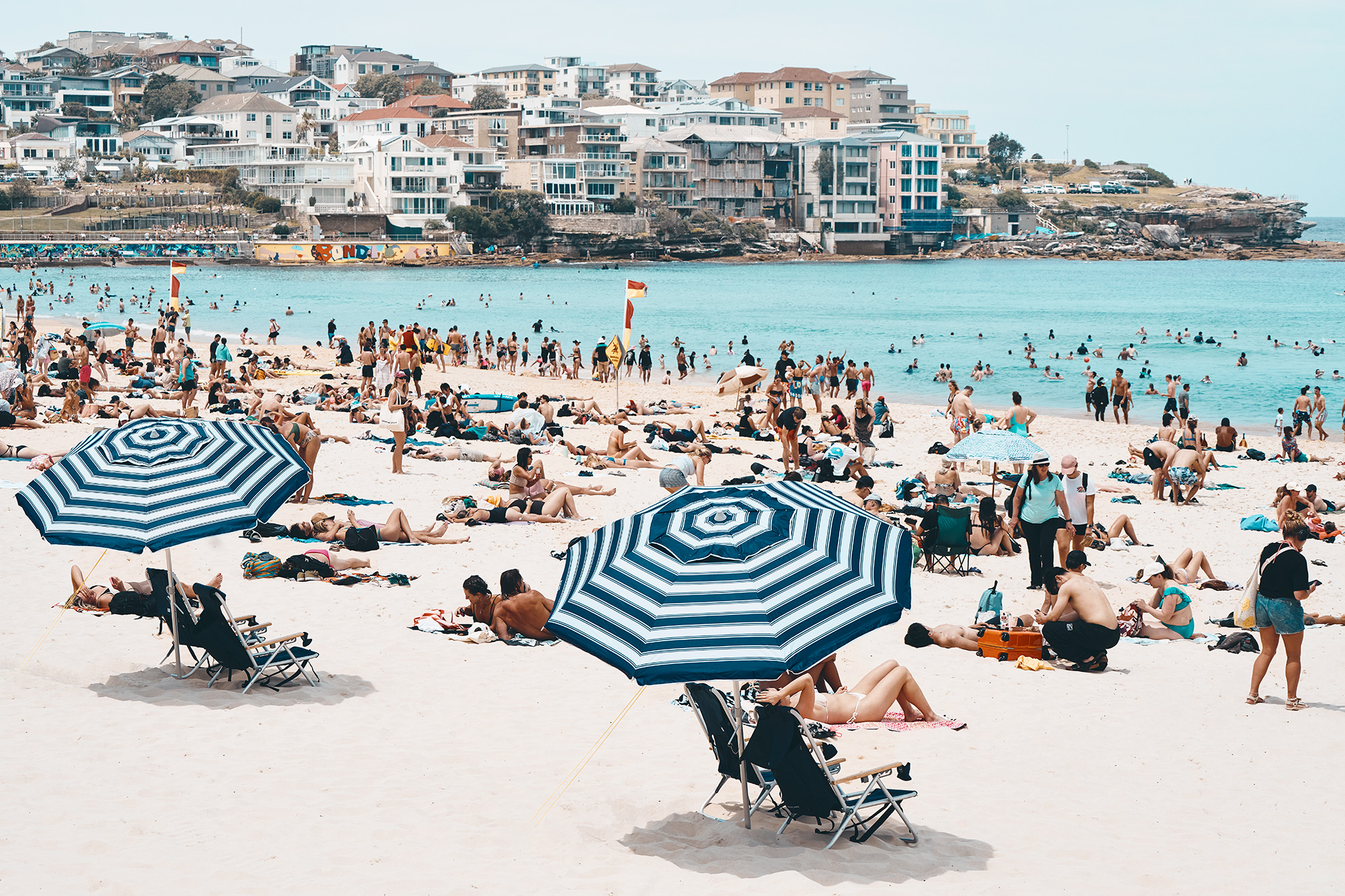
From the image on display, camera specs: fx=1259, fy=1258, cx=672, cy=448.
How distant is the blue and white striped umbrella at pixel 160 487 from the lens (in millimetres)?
6828

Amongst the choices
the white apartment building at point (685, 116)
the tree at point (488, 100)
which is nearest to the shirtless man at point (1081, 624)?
the white apartment building at point (685, 116)

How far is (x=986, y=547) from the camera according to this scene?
12.2 m

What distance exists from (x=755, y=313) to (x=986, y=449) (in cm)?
5370

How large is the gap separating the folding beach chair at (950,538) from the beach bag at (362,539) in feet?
16.4

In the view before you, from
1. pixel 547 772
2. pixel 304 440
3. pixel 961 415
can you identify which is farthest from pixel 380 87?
pixel 547 772

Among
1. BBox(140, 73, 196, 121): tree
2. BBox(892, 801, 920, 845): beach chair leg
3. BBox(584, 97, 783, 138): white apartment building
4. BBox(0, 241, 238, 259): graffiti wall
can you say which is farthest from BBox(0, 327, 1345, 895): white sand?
BBox(140, 73, 196, 121): tree

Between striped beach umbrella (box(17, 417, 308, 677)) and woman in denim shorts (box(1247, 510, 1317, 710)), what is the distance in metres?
5.58

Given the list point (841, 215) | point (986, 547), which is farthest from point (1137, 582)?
point (841, 215)

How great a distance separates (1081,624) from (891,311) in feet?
199

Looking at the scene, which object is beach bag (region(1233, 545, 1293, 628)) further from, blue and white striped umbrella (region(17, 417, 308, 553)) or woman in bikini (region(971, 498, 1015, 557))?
blue and white striped umbrella (region(17, 417, 308, 553))

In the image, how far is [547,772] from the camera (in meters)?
6.20

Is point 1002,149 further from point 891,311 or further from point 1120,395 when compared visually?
point 1120,395

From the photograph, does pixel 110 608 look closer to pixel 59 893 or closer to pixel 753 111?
pixel 59 893

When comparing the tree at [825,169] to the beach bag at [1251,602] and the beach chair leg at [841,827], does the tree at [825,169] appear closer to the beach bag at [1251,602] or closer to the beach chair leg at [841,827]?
the beach bag at [1251,602]
